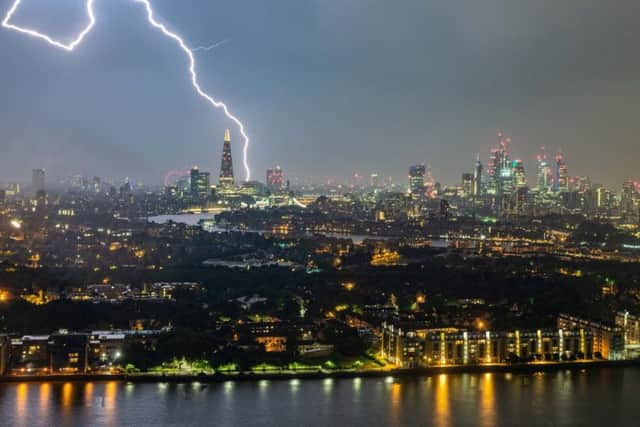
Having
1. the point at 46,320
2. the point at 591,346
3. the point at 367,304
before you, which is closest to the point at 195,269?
the point at 367,304

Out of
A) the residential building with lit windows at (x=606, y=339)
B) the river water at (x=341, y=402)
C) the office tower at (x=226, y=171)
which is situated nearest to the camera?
the river water at (x=341, y=402)

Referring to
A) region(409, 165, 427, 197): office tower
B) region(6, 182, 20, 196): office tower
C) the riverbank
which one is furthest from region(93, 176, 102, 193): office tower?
the riverbank

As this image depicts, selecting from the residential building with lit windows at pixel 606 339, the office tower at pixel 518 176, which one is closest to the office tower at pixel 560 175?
the office tower at pixel 518 176

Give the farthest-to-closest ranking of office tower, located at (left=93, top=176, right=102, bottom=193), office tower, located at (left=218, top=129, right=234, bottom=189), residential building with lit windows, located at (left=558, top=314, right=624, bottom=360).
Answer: office tower, located at (left=218, top=129, right=234, bottom=189) < office tower, located at (left=93, top=176, right=102, bottom=193) < residential building with lit windows, located at (left=558, top=314, right=624, bottom=360)

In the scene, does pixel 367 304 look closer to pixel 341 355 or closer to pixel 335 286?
pixel 335 286

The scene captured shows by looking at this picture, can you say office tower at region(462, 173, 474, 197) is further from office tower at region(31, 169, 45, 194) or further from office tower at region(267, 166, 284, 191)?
office tower at region(31, 169, 45, 194)

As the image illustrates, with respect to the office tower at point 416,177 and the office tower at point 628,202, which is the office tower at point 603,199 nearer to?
the office tower at point 628,202

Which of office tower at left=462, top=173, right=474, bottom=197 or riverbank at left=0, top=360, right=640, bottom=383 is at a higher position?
office tower at left=462, top=173, right=474, bottom=197
